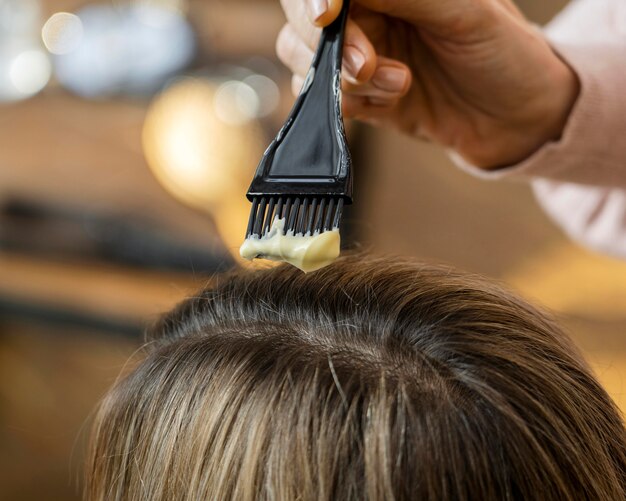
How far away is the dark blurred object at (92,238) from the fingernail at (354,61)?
181 cm

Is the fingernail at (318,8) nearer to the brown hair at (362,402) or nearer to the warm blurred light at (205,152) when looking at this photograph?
the brown hair at (362,402)

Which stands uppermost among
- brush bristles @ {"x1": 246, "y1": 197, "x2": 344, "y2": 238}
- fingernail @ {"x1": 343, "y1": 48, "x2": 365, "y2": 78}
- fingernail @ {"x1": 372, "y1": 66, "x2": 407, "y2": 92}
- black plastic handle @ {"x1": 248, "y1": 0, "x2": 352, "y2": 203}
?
fingernail @ {"x1": 343, "y1": 48, "x2": 365, "y2": 78}

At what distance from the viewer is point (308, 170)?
23.2 inches

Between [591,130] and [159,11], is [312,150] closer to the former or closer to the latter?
[591,130]

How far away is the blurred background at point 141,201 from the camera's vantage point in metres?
2.29

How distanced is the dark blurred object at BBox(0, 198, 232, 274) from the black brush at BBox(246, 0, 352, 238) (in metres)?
1.89

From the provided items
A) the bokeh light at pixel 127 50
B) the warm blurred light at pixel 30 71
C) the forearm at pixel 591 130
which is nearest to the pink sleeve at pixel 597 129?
the forearm at pixel 591 130

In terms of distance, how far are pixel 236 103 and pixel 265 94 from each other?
10 centimetres

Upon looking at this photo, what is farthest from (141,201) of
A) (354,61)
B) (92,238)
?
(354,61)

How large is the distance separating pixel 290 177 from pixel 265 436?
0.20 meters

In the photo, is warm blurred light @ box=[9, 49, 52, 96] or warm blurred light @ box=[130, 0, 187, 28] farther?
warm blurred light @ box=[9, 49, 52, 96]

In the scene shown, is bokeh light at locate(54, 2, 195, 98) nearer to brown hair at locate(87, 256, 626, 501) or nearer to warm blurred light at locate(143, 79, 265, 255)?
warm blurred light at locate(143, 79, 265, 255)

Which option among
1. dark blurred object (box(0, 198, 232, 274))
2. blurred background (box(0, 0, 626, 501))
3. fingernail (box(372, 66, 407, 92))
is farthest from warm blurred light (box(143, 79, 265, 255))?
fingernail (box(372, 66, 407, 92))

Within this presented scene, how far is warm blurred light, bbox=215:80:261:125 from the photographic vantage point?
244 cm
